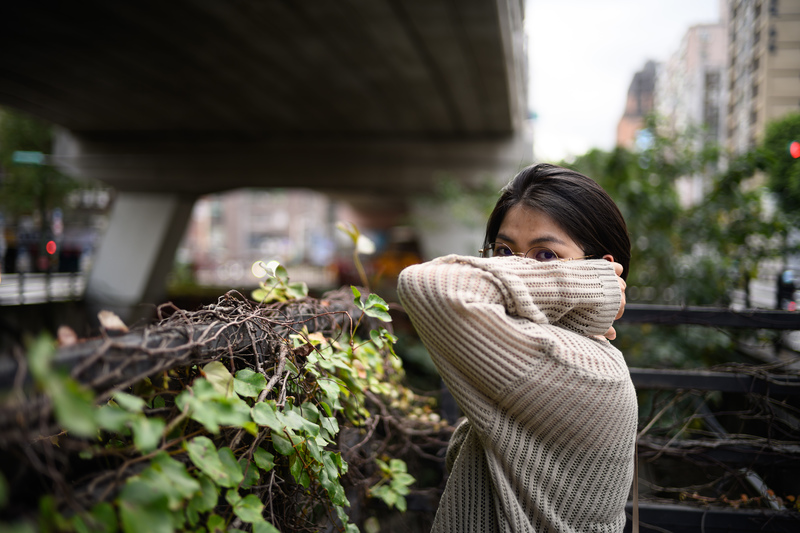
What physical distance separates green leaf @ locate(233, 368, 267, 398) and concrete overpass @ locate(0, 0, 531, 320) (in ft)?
21.3

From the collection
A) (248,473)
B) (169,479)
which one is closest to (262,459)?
(248,473)

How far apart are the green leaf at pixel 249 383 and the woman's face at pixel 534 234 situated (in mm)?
703

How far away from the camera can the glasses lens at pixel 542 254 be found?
1.29 m

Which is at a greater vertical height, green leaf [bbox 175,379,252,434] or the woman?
green leaf [bbox 175,379,252,434]

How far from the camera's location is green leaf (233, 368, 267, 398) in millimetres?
918

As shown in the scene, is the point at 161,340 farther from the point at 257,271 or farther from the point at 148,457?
the point at 257,271

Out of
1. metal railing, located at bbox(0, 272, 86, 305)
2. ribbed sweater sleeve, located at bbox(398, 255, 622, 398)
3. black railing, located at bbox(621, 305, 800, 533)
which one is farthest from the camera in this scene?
metal railing, located at bbox(0, 272, 86, 305)

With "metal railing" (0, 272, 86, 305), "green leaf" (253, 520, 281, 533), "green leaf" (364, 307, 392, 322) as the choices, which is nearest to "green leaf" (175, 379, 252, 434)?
"green leaf" (253, 520, 281, 533)

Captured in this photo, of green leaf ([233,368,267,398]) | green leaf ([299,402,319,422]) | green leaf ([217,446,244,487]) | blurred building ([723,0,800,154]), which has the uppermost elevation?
blurred building ([723,0,800,154])

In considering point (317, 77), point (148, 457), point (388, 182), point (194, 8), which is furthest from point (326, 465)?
point (388, 182)

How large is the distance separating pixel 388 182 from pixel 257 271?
14.8m

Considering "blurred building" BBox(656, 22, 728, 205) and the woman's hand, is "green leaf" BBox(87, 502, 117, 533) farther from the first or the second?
"blurred building" BBox(656, 22, 728, 205)

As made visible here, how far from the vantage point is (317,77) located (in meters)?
11.2

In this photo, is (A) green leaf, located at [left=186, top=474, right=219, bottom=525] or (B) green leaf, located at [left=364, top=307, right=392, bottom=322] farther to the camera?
(B) green leaf, located at [left=364, top=307, right=392, bottom=322]
